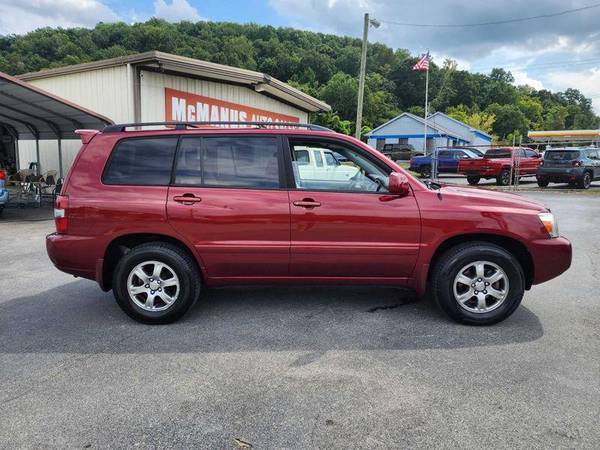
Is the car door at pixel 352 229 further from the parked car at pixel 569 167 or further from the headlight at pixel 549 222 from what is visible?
the parked car at pixel 569 167

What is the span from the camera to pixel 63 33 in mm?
33656

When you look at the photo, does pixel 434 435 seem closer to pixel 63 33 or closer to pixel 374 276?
pixel 374 276

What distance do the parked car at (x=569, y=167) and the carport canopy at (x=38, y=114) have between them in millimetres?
16354

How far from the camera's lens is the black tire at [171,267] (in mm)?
4207

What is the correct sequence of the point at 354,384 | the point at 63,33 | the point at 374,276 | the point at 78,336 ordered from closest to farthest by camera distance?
the point at 354,384 < the point at 78,336 < the point at 374,276 < the point at 63,33

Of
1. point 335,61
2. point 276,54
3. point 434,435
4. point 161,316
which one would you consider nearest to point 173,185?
point 161,316

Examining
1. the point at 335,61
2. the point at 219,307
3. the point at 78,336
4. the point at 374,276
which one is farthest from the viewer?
the point at 335,61

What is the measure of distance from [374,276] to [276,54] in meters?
55.6

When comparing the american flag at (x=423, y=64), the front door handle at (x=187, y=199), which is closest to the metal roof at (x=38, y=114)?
the front door handle at (x=187, y=199)

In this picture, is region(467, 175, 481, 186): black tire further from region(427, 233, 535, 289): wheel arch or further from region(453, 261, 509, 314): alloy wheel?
region(453, 261, 509, 314): alloy wheel

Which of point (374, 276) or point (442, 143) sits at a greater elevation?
point (442, 143)

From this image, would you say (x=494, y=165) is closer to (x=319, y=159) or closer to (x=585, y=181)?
(x=585, y=181)

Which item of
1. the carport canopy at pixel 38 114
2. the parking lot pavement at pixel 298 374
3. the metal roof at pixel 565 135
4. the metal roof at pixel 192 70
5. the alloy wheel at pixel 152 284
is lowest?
the parking lot pavement at pixel 298 374

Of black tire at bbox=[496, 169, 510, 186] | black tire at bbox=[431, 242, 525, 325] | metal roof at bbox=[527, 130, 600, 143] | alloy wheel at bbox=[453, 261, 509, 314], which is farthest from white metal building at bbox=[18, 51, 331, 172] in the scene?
metal roof at bbox=[527, 130, 600, 143]
